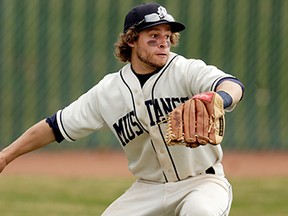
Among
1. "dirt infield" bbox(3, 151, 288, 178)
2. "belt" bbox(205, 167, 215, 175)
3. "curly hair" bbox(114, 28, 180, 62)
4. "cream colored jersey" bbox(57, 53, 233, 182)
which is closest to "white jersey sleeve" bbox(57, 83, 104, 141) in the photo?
"cream colored jersey" bbox(57, 53, 233, 182)

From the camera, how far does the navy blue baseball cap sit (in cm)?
580

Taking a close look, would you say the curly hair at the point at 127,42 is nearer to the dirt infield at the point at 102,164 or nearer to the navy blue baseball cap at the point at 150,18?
the navy blue baseball cap at the point at 150,18

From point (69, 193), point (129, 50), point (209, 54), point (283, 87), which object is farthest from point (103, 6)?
point (129, 50)

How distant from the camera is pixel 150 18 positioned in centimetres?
584

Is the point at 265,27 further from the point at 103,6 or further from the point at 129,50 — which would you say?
the point at 129,50

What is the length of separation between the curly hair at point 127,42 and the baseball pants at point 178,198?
0.87 m

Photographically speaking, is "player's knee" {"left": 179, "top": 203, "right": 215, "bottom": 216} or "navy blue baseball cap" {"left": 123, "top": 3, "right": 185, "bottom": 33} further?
"navy blue baseball cap" {"left": 123, "top": 3, "right": 185, "bottom": 33}

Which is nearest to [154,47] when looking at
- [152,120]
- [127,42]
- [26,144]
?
[127,42]

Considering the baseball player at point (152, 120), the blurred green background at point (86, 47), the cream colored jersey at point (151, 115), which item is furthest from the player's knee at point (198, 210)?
the blurred green background at point (86, 47)

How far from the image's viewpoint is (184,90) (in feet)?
18.9

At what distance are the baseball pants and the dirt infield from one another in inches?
195

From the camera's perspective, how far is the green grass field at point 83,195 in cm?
852

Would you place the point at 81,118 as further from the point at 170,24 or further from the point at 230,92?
the point at 230,92

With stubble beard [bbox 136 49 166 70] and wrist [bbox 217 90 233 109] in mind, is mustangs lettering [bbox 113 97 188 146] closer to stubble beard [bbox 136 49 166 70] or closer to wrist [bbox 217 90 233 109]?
stubble beard [bbox 136 49 166 70]
